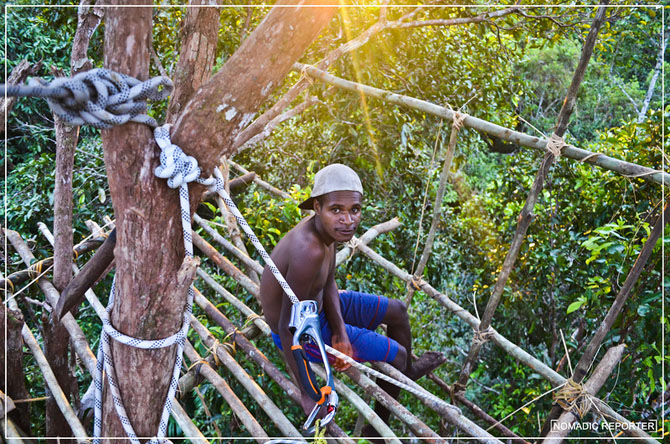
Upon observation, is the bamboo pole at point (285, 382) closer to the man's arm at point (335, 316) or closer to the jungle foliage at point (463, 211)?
the man's arm at point (335, 316)

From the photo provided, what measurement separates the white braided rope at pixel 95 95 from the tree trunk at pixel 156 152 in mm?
58

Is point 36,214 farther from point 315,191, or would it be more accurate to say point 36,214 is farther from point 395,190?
point 315,191

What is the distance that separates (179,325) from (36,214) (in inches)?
153

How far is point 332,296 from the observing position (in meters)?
2.38

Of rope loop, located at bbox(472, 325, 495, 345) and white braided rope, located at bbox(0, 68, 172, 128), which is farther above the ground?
white braided rope, located at bbox(0, 68, 172, 128)

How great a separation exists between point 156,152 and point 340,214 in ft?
3.14

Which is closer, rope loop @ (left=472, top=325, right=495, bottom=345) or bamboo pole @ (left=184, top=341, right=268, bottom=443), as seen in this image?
bamboo pole @ (left=184, top=341, right=268, bottom=443)

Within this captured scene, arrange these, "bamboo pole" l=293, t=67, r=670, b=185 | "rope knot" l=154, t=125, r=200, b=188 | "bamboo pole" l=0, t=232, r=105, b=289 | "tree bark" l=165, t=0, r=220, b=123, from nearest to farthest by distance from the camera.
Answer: "rope knot" l=154, t=125, r=200, b=188 → "bamboo pole" l=293, t=67, r=670, b=185 → "tree bark" l=165, t=0, r=220, b=123 → "bamboo pole" l=0, t=232, r=105, b=289

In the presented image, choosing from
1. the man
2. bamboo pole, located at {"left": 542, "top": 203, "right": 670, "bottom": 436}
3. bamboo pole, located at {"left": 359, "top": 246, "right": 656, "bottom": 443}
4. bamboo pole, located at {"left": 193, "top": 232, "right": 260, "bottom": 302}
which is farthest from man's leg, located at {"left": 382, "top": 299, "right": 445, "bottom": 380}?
bamboo pole, located at {"left": 193, "top": 232, "right": 260, "bottom": 302}

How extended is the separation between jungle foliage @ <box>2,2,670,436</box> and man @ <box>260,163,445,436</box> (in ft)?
1.93

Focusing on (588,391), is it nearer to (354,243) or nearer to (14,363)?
(354,243)

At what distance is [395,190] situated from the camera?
14.8 feet

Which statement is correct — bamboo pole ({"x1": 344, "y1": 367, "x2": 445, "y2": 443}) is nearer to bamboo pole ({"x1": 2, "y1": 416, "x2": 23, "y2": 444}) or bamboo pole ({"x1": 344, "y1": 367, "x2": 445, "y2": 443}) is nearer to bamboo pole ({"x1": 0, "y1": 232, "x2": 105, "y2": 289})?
bamboo pole ({"x1": 2, "y1": 416, "x2": 23, "y2": 444})

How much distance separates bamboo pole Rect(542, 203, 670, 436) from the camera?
1857mm
